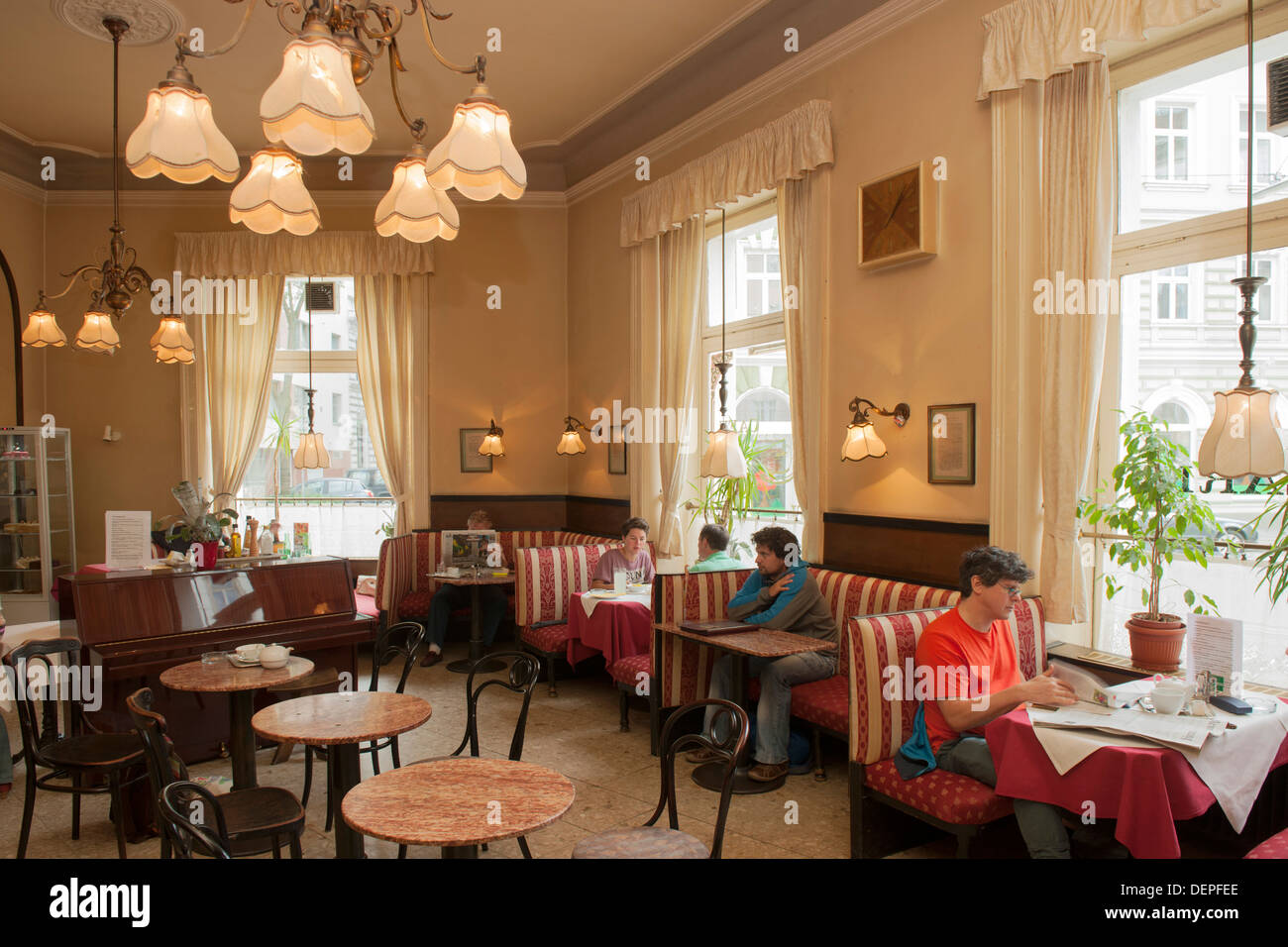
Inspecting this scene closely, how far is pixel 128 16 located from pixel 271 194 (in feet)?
14.2

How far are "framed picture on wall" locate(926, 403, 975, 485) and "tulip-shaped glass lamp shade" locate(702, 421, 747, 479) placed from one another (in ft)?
4.80

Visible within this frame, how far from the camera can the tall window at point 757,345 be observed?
6.65m

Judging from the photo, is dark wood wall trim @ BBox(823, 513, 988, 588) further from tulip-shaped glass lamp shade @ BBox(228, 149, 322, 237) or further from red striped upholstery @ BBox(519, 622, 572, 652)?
tulip-shaped glass lamp shade @ BBox(228, 149, 322, 237)

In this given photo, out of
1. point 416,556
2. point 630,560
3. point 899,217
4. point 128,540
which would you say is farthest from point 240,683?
point 416,556

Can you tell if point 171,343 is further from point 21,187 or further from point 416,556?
point 21,187

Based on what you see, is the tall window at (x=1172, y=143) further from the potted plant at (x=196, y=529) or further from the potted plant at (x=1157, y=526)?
the potted plant at (x=196, y=529)

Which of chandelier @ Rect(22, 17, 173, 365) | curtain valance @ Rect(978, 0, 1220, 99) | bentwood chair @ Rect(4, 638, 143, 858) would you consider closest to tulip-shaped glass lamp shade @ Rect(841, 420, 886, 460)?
curtain valance @ Rect(978, 0, 1220, 99)

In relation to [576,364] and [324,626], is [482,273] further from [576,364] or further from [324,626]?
[324,626]

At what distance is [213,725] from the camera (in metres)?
4.96

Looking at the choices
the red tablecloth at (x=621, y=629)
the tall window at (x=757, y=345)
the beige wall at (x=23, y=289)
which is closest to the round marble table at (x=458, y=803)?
the red tablecloth at (x=621, y=629)

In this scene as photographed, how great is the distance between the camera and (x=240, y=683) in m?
3.73

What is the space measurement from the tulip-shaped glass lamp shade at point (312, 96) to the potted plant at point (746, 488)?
4.71 metres

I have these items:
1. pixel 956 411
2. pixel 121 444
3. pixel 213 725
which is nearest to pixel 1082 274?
pixel 956 411

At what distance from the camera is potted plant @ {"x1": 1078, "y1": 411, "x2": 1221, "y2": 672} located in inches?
147
